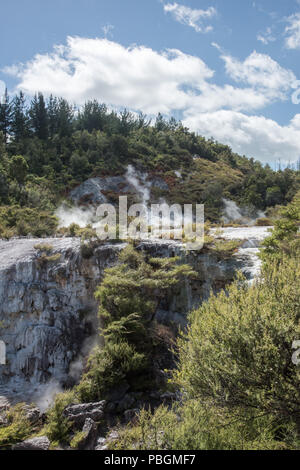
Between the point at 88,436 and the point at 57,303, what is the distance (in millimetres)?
6911

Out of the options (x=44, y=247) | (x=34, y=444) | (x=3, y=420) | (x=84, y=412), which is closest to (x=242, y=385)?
(x=84, y=412)

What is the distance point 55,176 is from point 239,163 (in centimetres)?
3825

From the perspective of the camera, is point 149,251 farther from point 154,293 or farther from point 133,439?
point 133,439

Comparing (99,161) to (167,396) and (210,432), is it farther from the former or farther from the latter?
(210,432)

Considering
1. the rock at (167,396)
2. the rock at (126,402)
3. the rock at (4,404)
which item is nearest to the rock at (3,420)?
the rock at (4,404)

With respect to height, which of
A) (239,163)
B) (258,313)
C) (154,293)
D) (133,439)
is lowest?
(133,439)

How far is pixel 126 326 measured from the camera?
1077 centimetres

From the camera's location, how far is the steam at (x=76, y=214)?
26.3 m

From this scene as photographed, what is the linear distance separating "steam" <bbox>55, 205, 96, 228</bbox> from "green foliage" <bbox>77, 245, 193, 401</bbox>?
14.0m

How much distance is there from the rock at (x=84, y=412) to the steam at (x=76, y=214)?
17999 mm

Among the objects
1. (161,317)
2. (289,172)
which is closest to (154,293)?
(161,317)

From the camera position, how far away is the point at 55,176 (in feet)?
119

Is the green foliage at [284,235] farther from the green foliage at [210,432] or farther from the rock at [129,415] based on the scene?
the rock at [129,415]
